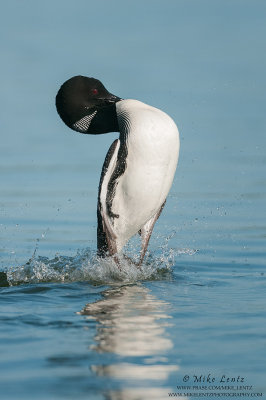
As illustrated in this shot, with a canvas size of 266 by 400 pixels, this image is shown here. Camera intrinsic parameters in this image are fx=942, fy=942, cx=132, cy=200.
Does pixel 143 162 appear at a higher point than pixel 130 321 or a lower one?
higher

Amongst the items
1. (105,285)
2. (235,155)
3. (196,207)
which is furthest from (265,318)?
(235,155)

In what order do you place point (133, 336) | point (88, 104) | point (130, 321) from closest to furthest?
point (133, 336)
point (130, 321)
point (88, 104)

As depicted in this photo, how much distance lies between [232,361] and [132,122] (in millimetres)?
3532

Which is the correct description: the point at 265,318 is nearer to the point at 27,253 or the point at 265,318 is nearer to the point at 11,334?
the point at 11,334

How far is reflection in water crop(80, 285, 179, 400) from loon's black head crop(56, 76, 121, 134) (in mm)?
1913

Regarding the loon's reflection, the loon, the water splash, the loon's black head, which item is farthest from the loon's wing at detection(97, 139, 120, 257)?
the loon's reflection

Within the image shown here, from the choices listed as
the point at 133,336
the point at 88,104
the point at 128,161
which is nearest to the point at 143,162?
the point at 128,161

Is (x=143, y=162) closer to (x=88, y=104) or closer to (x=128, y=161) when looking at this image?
(x=128, y=161)

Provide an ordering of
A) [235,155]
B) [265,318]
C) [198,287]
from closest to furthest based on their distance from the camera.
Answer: [265,318] < [198,287] < [235,155]

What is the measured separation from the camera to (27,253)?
11.0m

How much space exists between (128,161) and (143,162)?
138 millimetres

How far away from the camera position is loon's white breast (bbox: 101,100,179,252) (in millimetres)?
8227

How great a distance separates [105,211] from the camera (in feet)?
27.9

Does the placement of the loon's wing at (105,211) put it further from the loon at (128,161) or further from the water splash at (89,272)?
the water splash at (89,272)
